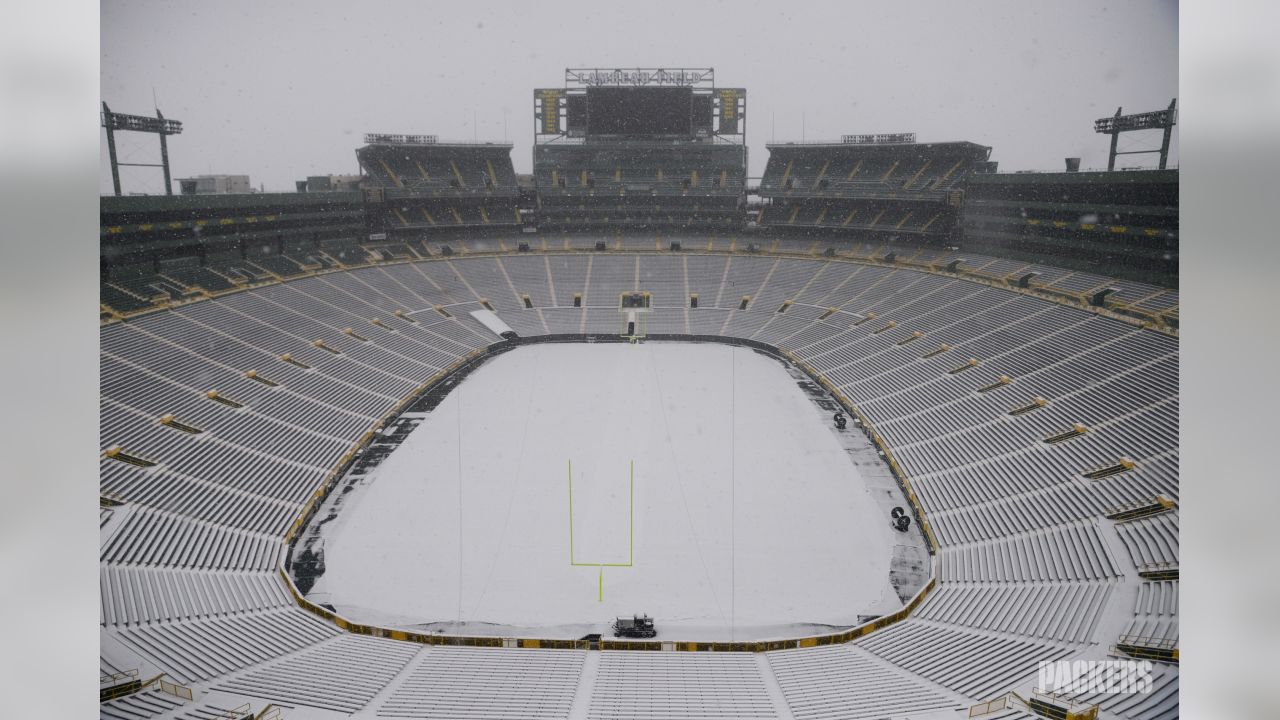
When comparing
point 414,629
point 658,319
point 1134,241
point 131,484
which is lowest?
point 414,629

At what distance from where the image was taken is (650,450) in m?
15.4

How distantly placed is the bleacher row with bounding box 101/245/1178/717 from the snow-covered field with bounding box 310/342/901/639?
3.40 feet

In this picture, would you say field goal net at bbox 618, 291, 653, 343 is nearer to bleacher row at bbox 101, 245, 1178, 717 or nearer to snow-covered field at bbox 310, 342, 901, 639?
bleacher row at bbox 101, 245, 1178, 717

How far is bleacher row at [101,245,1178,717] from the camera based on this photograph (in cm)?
735

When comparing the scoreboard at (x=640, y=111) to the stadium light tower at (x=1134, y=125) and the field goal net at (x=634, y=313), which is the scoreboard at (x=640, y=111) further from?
the stadium light tower at (x=1134, y=125)

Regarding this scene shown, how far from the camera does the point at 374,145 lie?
106 feet

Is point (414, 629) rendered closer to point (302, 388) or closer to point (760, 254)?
point (302, 388)

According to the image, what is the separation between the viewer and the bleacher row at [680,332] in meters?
7.35

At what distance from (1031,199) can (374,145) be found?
85.3 feet

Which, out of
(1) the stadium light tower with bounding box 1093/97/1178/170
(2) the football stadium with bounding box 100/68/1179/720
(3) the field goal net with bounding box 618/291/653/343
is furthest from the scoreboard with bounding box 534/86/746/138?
(1) the stadium light tower with bounding box 1093/97/1178/170

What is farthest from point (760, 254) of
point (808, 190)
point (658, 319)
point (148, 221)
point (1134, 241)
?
point (148, 221)

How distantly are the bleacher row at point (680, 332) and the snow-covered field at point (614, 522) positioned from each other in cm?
104

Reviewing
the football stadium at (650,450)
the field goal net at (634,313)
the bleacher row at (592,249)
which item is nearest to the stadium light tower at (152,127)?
the football stadium at (650,450)

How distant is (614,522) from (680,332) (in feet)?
47.8
